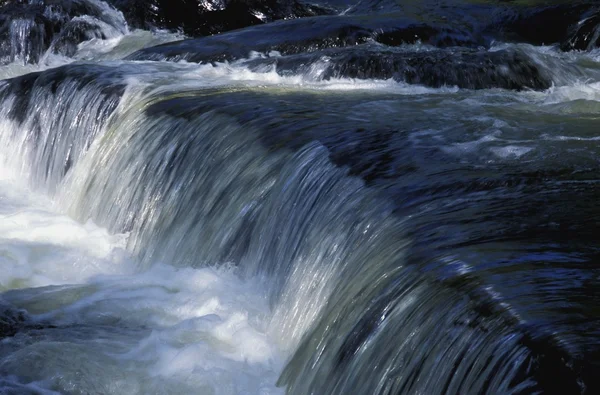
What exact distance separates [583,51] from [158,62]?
4821mm

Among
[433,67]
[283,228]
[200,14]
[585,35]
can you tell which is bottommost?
[283,228]

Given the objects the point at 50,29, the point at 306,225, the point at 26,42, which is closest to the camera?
the point at 306,225

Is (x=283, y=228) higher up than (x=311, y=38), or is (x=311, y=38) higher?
(x=311, y=38)

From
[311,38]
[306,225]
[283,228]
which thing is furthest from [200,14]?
[306,225]

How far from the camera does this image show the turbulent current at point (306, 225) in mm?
3627

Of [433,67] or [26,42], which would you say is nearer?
[433,67]

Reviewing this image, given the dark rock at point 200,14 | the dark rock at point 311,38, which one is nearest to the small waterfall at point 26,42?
the dark rock at point 200,14

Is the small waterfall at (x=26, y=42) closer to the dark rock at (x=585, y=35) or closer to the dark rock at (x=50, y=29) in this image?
the dark rock at (x=50, y=29)

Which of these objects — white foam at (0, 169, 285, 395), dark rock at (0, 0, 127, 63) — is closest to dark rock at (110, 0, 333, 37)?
dark rock at (0, 0, 127, 63)

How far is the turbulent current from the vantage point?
11.9 ft

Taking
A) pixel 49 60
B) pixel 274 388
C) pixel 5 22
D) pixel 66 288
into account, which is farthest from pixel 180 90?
pixel 5 22

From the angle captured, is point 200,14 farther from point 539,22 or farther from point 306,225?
point 306,225

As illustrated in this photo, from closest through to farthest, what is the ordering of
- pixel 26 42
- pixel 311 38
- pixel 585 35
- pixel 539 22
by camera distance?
1. pixel 585 35
2. pixel 311 38
3. pixel 539 22
4. pixel 26 42

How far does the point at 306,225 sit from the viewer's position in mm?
5332
